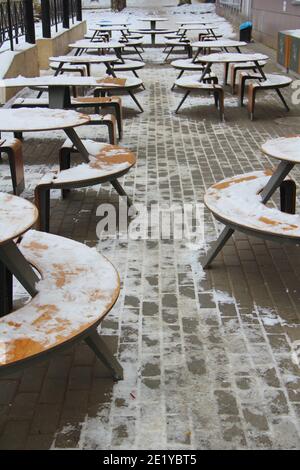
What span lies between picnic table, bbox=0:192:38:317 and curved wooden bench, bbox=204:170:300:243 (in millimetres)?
1410

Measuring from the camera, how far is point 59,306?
263 centimetres

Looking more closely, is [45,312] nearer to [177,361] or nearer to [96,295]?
[96,295]

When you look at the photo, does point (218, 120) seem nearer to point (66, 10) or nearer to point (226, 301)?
point (226, 301)

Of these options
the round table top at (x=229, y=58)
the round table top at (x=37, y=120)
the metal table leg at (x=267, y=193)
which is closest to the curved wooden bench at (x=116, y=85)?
the round table top at (x=229, y=58)

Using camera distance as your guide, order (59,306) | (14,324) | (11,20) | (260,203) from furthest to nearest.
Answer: (11,20) → (260,203) → (59,306) → (14,324)

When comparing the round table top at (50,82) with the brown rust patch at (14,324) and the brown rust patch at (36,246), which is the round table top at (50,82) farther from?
the brown rust patch at (14,324)

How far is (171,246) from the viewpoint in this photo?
443 cm

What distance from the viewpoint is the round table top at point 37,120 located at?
4.77 metres

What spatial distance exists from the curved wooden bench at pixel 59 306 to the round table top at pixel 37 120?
5.68 ft

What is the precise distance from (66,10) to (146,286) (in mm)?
14899

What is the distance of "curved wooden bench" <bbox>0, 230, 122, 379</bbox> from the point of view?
2.34 metres

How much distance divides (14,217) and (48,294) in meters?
0.40

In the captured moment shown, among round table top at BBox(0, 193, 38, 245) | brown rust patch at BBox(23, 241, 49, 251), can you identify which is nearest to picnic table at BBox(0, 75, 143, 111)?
brown rust patch at BBox(23, 241, 49, 251)

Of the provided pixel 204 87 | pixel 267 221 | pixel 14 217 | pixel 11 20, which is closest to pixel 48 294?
pixel 14 217
